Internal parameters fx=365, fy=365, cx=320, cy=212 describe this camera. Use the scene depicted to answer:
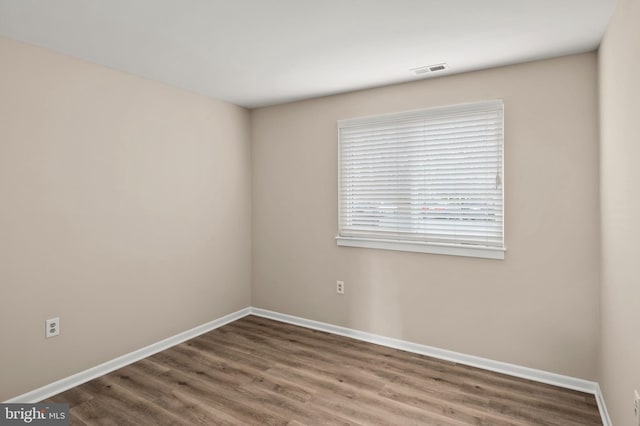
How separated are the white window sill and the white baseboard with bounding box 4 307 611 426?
839 mm

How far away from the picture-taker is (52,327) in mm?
2545

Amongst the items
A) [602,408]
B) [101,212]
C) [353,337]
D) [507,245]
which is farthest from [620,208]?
[101,212]

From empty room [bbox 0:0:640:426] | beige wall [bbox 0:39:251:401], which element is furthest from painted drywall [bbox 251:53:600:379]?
beige wall [bbox 0:39:251:401]

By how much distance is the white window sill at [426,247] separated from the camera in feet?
9.46

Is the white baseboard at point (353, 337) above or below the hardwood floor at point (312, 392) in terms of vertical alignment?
above

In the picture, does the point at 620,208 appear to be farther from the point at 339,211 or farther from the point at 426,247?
the point at 339,211

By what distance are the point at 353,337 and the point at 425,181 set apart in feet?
5.44

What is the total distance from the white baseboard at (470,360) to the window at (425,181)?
857 mm

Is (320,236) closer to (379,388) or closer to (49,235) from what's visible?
(379,388)

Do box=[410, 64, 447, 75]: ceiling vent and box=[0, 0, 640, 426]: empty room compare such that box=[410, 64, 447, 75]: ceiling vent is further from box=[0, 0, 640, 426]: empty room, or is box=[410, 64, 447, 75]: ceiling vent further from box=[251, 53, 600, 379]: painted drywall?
box=[251, 53, 600, 379]: painted drywall

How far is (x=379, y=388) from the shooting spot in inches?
104

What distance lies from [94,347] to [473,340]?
2992 millimetres

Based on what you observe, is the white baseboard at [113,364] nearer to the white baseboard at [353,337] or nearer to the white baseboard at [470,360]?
the white baseboard at [353,337]
